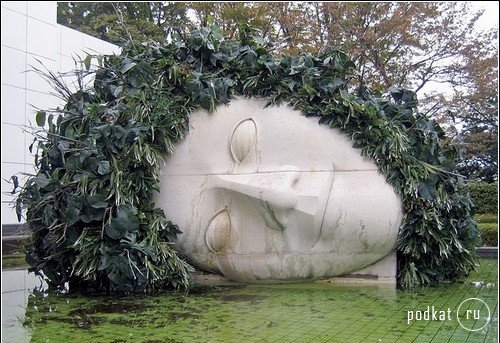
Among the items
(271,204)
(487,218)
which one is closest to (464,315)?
(271,204)

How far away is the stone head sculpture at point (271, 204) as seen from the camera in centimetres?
662

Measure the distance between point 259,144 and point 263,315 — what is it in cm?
230

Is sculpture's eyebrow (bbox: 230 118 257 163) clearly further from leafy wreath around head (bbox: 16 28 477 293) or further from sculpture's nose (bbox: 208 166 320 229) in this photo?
leafy wreath around head (bbox: 16 28 477 293)

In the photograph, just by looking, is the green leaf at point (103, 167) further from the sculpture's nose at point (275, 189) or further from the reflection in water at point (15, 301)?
the reflection in water at point (15, 301)

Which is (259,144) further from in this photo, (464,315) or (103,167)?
(464,315)

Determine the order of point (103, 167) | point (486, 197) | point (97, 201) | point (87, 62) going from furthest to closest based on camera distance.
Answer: point (486, 197)
point (87, 62)
point (103, 167)
point (97, 201)

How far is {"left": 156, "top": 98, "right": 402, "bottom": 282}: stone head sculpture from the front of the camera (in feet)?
21.7

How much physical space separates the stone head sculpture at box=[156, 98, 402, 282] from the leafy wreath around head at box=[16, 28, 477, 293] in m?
0.20

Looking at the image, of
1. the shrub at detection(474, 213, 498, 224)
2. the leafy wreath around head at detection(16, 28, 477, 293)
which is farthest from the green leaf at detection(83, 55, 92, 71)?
the shrub at detection(474, 213, 498, 224)

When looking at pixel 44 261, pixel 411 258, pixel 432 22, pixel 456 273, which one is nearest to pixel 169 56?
pixel 44 261

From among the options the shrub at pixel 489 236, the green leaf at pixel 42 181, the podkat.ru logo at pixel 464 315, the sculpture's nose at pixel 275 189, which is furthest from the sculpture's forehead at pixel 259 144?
the shrub at pixel 489 236

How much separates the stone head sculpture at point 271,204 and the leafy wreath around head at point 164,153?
7.8 inches

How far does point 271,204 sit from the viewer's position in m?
6.48

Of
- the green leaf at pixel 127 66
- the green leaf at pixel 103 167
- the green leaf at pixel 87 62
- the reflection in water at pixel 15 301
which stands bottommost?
the reflection in water at pixel 15 301
